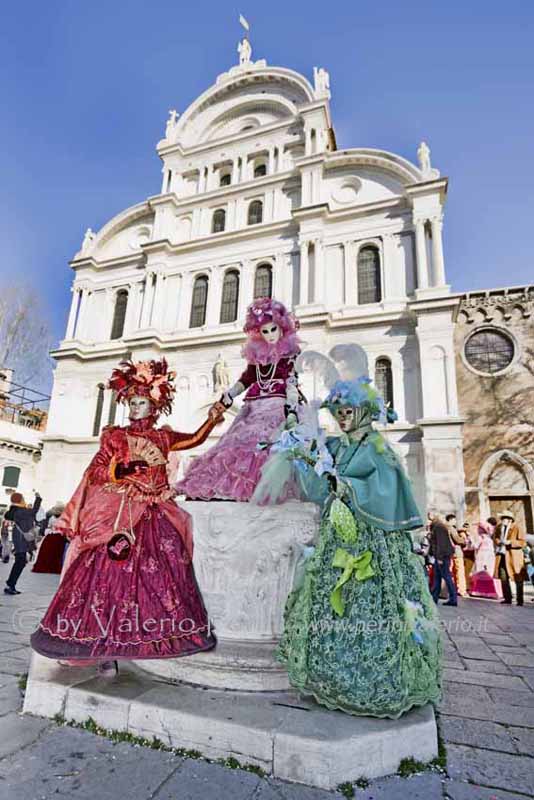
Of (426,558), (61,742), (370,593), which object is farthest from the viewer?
(426,558)

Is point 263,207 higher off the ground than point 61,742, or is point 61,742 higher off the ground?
point 263,207

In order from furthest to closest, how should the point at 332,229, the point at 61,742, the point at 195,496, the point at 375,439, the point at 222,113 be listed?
the point at 222,113
the point at 332,229
the point at 195,496
the point at 375,439
the point at 61,742

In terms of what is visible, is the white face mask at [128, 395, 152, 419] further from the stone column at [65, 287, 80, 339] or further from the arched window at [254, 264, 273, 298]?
the stone column at [65, 287, 80, 339]

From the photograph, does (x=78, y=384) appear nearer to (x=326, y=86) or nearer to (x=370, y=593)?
(x=326, y=86)

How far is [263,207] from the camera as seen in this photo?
18734 millimetres

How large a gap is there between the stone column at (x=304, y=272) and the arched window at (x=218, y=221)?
16.6 ft

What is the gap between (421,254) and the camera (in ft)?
49.8

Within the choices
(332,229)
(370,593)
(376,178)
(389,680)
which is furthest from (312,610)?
(376,178)

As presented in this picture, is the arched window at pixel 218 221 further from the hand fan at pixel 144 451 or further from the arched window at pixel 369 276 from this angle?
the hand fan at pixel 144 451

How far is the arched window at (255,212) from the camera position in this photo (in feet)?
62.3

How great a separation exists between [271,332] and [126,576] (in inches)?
80.1

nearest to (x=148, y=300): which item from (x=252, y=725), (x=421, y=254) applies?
(x=421, y=254)

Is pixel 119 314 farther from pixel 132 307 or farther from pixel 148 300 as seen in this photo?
pixel 148 300

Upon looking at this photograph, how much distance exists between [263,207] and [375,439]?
18440mm
